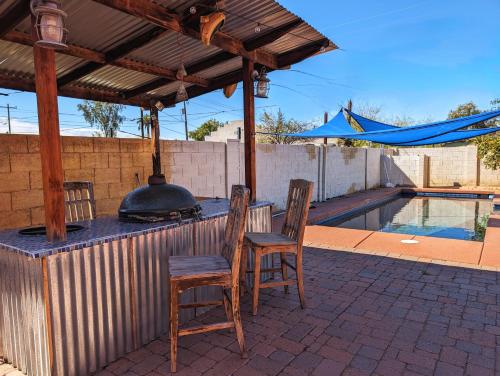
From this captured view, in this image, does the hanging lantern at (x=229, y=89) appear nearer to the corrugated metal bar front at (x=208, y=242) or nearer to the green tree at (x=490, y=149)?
the corrugated metal bar front at (x=208, y=242)

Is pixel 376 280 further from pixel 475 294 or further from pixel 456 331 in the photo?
pixel 456 331

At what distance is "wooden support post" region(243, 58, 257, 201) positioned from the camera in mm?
3982

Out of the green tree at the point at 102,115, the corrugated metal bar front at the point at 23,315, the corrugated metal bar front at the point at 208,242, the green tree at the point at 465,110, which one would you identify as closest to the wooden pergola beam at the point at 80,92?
the corrugated metal bar front at the point at 23,315

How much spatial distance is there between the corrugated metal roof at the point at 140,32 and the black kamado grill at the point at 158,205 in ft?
4.62

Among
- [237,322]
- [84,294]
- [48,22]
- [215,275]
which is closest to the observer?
[48,22]

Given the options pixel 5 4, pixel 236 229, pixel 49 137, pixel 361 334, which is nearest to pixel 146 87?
pixel 5 4

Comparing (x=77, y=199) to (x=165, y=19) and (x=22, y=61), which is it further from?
(x=165, y=19)

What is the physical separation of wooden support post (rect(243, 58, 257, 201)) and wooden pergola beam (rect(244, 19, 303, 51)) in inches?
8.2

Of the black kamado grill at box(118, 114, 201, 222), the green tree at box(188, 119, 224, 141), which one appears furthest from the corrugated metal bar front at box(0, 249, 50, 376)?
the green tree at box(188, 119, 224, 141)

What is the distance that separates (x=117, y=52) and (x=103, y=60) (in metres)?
0.23

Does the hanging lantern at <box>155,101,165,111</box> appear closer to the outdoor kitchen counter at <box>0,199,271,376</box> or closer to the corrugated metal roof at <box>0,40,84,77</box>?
the corrugated metal roof at <box>0,40,84,77</box>

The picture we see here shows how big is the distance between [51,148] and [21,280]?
32.1 inches

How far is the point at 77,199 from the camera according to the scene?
377 centimetres

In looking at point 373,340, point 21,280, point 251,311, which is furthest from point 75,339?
point 373,340
